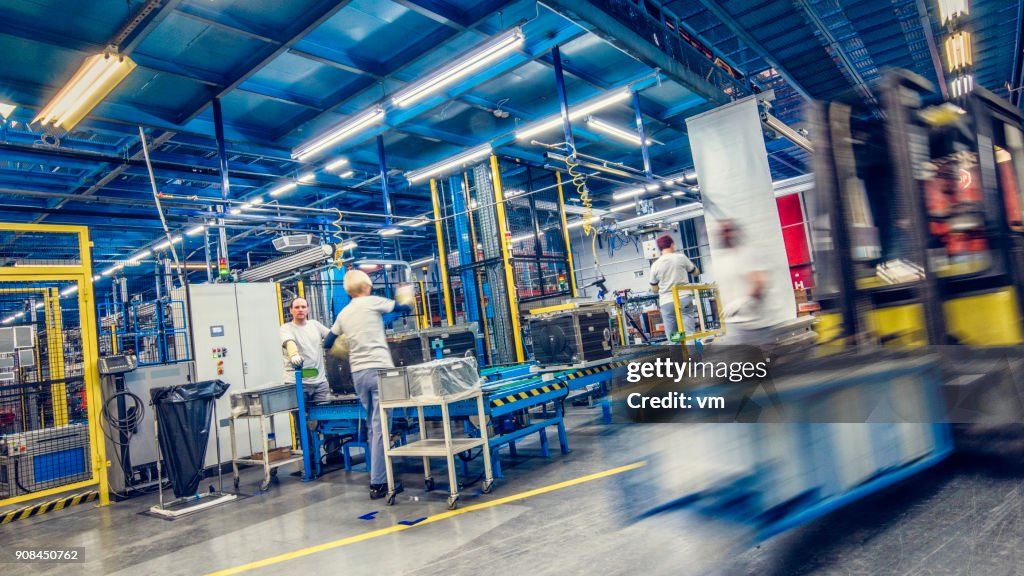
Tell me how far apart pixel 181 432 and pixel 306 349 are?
1.99 metres

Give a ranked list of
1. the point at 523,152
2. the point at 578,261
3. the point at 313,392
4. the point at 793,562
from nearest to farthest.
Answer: the point at 793,562 → the point at 313,392 → the point at 523,152 → the point at 578,261

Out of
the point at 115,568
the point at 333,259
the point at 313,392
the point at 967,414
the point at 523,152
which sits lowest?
the point at 115,568

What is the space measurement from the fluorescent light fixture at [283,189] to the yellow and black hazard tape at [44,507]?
24.8 feet

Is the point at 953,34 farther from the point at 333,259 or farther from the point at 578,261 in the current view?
the point at 578,261

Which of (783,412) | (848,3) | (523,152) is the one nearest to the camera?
(783,412)

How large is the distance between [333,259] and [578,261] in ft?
51.2

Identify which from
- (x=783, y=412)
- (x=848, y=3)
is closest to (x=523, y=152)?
(x=848, y=3)

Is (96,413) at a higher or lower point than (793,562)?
higher

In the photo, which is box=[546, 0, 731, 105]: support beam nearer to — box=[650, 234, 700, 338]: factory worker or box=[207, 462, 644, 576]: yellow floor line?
box=[650, 234, 700, 338]: factory worker

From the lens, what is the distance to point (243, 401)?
6918 millimetres

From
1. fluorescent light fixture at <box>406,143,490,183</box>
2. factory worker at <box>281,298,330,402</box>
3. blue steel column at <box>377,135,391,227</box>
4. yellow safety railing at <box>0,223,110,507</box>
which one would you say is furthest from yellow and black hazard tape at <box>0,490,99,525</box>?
fluorescent light fixture at <box>406,143,490,183</box>

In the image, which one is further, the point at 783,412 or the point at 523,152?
the point at 523,152

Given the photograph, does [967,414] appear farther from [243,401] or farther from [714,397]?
[243,401]

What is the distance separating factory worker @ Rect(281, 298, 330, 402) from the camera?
7.46 m
